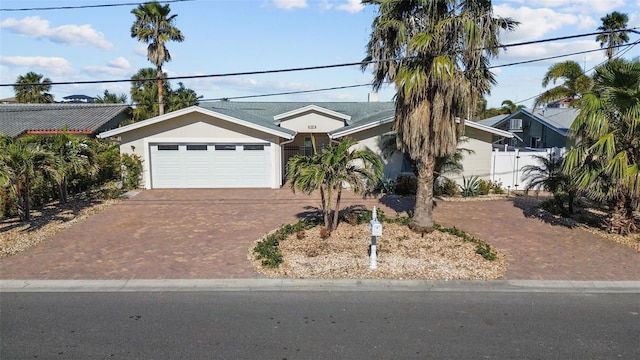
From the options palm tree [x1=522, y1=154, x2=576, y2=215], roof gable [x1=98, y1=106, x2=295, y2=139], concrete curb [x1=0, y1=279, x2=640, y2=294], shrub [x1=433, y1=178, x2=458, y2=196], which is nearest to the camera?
concrete curb [x1=0, y1=279, x2=640, y2=294]

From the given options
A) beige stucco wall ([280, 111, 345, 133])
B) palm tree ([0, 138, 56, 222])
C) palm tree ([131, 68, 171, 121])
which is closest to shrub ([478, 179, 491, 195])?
beige stucco wall ([280, 111, 345, 133])

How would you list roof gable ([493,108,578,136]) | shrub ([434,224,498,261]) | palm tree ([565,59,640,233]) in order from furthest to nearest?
roof gable ([493,108,578,136]) < palm tree ([565,59,640,233]) < shrub ([434,224,498,261])

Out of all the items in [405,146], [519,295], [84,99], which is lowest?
[519,295]

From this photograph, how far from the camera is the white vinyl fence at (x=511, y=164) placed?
19.1 metres

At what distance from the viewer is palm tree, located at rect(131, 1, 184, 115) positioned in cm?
2872

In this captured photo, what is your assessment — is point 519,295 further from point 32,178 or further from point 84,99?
point 84,99

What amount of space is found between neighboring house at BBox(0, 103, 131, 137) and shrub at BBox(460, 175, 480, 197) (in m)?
19.0

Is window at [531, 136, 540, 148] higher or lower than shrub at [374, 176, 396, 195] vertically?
higher

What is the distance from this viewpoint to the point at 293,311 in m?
6.95

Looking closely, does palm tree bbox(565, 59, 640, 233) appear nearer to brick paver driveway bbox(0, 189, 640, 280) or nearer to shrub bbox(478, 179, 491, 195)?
brick paver driveway bbox(0, 189, 640, 280)

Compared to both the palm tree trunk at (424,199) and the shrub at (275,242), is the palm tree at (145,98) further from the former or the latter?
the palm tree trunk at (424,199)

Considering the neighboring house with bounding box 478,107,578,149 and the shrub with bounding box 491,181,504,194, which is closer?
the shrub with bounding box 491,181,504,194

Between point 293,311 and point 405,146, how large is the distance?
19.5 ft

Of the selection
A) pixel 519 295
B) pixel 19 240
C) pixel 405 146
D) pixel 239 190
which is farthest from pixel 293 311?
pixel 239 190
